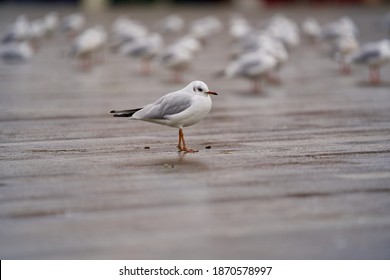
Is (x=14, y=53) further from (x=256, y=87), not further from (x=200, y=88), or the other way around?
(x=200, y=88)

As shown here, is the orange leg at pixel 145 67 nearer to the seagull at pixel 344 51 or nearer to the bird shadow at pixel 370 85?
the seagull at pixel 344 51

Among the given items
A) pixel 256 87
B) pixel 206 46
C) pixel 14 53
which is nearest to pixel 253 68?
pixel 256 87

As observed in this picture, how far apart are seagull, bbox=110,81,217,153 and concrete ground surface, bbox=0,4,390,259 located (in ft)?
0.91

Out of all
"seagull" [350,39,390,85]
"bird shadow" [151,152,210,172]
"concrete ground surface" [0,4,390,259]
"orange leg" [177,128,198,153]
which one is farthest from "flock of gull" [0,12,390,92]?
"bird shadow" [151,152,210,172]

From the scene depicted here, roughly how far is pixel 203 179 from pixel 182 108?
3.19 ft

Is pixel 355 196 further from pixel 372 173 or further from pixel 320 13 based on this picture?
pixel 320 13

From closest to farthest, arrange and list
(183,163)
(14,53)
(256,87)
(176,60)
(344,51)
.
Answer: (183,163)
(256,87)
(176,60)
(344,51)
(14,53)

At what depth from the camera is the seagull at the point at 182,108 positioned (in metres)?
6.57

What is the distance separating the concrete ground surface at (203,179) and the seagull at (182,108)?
10.9 inches

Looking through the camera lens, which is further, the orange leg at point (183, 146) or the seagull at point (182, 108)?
the orange leg at point (183, 146)

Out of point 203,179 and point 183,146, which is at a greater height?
point 183,146

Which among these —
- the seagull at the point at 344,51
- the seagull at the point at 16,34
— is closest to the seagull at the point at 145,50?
the seagull at the point at 344,51

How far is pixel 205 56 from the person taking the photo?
17.5 m

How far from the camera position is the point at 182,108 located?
661 cm
